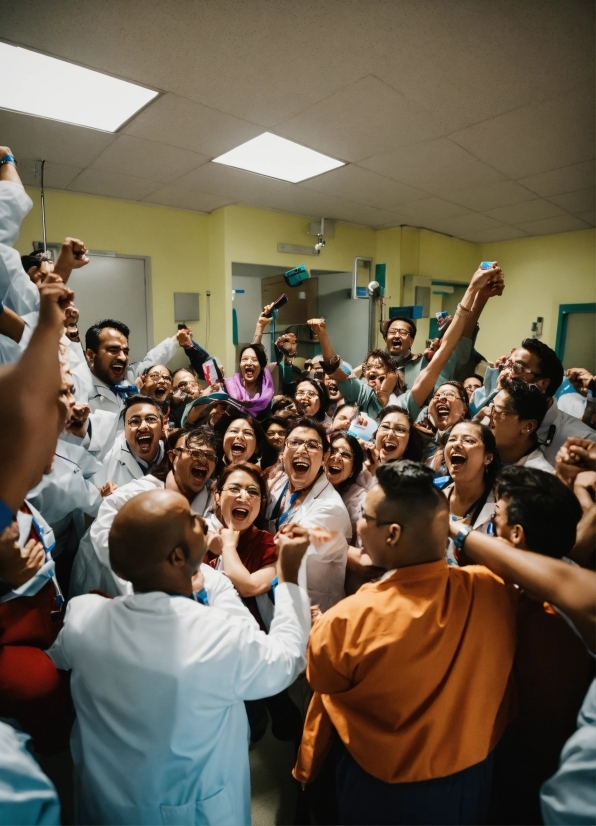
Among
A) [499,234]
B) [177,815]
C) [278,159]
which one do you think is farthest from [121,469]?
[499,234]

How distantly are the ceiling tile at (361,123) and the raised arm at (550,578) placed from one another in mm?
2615

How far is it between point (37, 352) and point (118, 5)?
6.27ft

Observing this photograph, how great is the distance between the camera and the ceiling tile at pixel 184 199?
4.35m

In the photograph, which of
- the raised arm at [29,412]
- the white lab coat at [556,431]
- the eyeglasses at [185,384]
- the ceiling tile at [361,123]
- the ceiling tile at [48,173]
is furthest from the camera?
the eyeglasses at [185,384]

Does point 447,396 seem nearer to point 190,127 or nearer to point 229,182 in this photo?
point 190,127

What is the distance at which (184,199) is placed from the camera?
463 centimetres

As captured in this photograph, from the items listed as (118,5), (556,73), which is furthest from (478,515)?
(118,5)

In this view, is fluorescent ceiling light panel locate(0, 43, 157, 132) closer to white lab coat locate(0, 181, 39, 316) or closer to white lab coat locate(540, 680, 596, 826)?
white lab coat locate(0, 181, 39, 316)

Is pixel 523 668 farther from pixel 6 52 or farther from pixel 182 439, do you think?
pixel 6 52

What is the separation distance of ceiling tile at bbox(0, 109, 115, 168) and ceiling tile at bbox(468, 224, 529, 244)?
5346 mm

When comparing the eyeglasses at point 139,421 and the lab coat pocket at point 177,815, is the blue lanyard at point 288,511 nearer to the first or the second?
the eyeglasses at point 139,421

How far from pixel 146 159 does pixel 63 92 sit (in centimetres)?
100

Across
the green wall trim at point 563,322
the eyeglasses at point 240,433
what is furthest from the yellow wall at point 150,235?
the green wall trim at point 563,322

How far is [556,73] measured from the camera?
2.44 m
